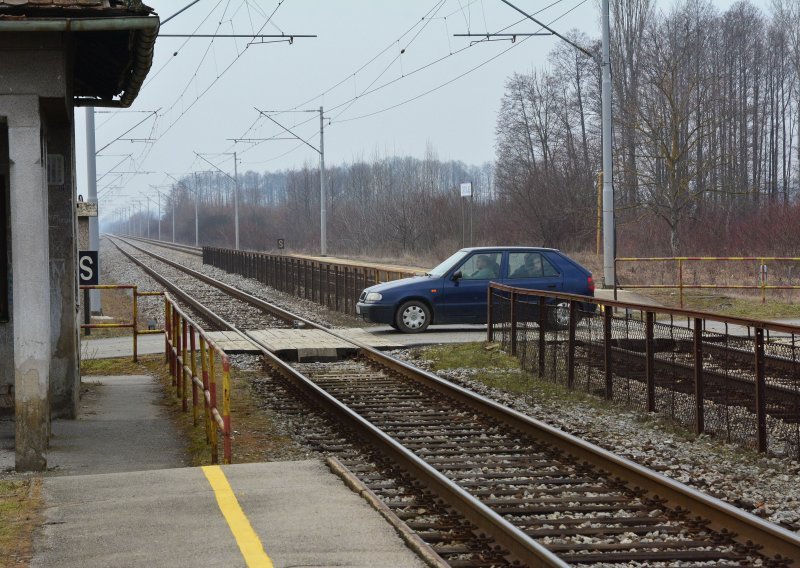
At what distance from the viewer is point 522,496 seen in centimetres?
837

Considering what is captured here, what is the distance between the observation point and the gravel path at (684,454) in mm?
8195

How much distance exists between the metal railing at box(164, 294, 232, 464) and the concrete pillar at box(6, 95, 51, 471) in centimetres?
143

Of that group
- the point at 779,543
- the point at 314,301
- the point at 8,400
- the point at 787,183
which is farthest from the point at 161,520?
the point at 787,183

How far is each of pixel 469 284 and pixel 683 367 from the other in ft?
32.0

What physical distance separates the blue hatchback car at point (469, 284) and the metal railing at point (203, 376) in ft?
16.6

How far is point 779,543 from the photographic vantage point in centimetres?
650

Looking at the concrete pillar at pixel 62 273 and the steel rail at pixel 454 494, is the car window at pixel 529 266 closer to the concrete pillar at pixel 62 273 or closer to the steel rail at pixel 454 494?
the steel rail at pixel 454 494

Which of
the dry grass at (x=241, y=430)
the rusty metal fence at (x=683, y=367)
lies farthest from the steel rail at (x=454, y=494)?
the rusty metal fence at (x=683, y=367)

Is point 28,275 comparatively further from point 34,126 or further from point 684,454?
point 684,454

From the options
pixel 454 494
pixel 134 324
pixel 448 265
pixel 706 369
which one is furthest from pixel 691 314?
pixel 448 265

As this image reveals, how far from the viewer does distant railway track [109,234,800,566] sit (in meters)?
6.65

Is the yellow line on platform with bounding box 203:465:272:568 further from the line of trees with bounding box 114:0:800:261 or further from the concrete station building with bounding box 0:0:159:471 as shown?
the line of trees with bounding box 114:0:800:261

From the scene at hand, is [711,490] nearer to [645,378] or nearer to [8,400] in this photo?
[645,378]

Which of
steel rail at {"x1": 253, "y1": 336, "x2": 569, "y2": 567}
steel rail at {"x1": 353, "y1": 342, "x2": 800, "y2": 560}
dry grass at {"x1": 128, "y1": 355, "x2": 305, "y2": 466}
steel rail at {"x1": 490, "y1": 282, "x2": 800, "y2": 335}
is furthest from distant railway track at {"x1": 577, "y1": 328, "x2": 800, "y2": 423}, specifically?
dry grass at {"x1": 128, "y1": 355, "x2": 305, "y2": 466}
